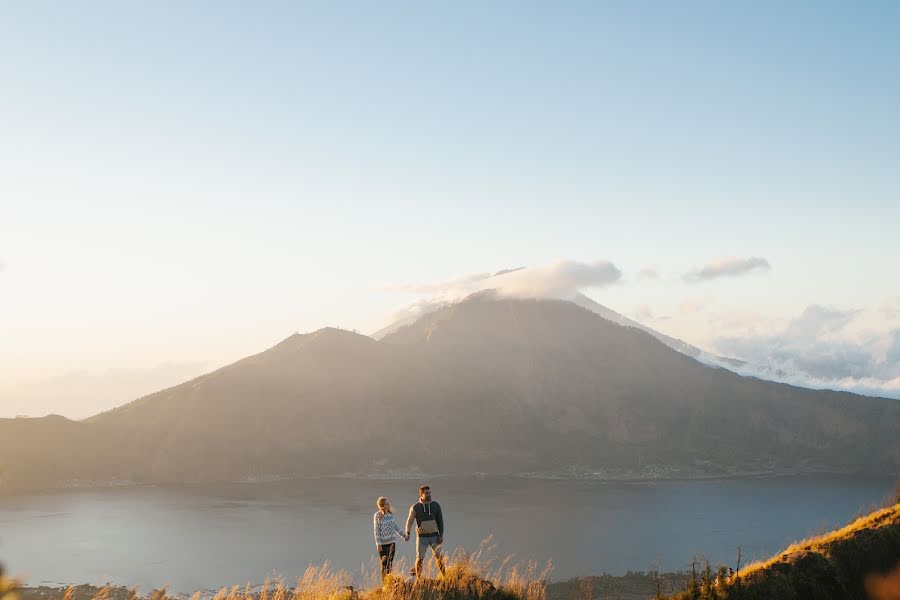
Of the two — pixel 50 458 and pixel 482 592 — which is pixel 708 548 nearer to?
pixel 482 592

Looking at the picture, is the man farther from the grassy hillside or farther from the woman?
the grassy hillside

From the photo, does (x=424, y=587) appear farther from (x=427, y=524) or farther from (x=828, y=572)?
(x=828, y=572)

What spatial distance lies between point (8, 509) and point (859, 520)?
15452cm

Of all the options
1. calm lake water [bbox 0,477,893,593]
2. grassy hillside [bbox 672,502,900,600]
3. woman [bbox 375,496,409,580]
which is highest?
woman [bbox 375,496,409,580]

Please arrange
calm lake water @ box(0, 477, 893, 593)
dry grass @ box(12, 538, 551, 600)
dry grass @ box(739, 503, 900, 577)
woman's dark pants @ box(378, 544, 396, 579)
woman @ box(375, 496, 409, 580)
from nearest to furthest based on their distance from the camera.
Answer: dry grass @ box(12, 538, 551, 600) → woman's dark pants @ box(378, 544, 396, 579) → dry grass @ box(739, 503, 900, 577) → woman @ box(375, 496, 409, 580) → calm lake water @ box(0, 477, 893, 593)

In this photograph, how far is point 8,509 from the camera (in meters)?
136

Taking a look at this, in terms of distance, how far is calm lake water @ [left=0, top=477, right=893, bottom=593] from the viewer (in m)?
89.6

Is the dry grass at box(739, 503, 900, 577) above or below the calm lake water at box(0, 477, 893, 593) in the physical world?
above

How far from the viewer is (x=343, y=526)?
118 m

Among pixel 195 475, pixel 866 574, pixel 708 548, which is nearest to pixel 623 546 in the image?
pixel 708 548

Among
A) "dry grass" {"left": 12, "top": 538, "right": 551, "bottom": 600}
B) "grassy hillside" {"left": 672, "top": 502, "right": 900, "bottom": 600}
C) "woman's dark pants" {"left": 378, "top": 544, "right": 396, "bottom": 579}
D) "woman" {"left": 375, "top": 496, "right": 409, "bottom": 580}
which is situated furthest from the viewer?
"woman" {"left": 375, "top": 496, "right": 409, "bottom": 580}

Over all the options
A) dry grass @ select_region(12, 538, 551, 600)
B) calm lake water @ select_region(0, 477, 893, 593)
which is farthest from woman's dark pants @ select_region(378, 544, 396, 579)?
calm lake water @ select_region(0, 477, 893, 593)

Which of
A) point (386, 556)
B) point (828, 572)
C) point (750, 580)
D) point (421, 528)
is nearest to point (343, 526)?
Result: point (421, 528)

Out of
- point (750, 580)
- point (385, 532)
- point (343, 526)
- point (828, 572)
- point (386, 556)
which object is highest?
point (385, 532)
